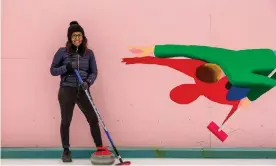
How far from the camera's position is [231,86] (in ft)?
13.6

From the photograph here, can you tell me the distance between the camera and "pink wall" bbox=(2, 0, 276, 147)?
4.16 metres

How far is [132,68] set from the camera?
4.23 meters

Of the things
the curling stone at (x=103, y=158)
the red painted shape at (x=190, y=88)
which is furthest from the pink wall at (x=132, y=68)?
the curling stone at (x=103, y=158)

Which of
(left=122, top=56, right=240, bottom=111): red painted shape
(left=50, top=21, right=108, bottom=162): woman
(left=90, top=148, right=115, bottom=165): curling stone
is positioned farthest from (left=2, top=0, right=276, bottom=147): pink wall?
(left=90, top=148, right=115, bottom=165): curling stone

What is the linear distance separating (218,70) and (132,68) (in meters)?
0.90

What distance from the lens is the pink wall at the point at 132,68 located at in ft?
13.7

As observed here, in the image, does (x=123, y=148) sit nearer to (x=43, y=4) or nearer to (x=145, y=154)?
(x=145, y=154)

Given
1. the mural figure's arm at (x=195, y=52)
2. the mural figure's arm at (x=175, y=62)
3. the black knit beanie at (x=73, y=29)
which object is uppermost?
the black knit beanie at (x=73, y=29)

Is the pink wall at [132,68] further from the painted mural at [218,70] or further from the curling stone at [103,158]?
the curling stone at [103,158]

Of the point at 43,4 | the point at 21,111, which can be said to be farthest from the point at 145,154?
the point at 43,4

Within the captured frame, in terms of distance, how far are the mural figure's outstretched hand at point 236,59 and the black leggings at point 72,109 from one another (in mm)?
745

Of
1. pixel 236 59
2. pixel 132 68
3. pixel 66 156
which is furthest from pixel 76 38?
pixel 236 59

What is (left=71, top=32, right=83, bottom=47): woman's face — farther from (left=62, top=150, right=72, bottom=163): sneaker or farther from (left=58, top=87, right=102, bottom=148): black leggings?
(left=62, top=150, right=72, bottom=163): sneaker

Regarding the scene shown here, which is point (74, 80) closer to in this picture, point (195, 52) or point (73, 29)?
point (73, 29)
